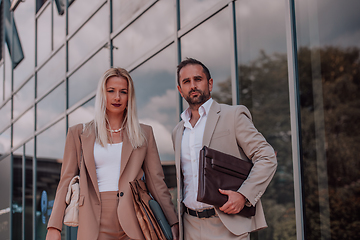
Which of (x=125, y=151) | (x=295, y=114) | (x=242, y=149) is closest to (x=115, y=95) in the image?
(x=125, y=151)

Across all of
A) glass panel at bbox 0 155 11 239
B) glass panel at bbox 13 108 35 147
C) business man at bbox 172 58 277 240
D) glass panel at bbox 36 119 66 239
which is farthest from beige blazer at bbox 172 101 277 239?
glass panel at bbox 0 155 11 239

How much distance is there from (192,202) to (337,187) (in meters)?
1.78

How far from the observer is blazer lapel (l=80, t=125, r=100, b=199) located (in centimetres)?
272

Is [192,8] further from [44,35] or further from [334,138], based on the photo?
[44,35]

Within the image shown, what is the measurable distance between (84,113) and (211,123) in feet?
17.2

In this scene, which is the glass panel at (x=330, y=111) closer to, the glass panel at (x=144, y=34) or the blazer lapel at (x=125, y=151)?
the blazer lapel at (x=125, y=151)

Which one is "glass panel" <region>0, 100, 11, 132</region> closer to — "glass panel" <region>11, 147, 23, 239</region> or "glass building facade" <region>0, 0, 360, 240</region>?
"glass panel" <region>11, 147, 23, 239</region>

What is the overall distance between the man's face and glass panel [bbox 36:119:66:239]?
6083mm

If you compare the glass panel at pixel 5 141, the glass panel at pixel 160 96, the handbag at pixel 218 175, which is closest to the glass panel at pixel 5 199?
the glass panel at pixel 5 141

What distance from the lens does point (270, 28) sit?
4.01 metres

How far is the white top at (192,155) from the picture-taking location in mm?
2524

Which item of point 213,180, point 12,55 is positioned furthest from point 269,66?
point 12,55

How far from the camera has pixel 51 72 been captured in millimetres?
9102

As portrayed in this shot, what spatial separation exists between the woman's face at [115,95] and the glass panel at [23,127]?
775cm
